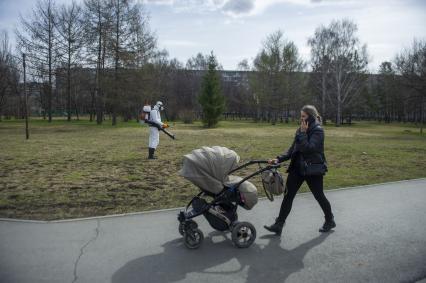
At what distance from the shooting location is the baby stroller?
15.9 feet

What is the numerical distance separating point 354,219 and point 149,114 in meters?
8.27

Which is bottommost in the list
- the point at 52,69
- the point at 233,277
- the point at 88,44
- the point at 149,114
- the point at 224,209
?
the point at 233,277

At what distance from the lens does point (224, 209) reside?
5117 mm

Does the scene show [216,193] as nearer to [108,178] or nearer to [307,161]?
[307,161]

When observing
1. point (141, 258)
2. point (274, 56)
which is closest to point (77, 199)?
point (141, 258)

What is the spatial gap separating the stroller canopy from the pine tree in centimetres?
3588

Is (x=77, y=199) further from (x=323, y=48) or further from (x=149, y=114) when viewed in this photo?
(x=323, y=48)

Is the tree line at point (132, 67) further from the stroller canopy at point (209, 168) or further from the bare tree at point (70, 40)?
the stroller canopy at point (209, 168)

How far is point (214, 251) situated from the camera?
4.83 metres

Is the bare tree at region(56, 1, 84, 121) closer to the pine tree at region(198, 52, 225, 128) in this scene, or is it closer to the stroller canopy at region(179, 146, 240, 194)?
the pine tree at region(198, 52, 225, 128)

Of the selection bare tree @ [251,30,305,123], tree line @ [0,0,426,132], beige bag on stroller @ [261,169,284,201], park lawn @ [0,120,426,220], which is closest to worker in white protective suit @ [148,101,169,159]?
park lawn @ [0,120,426,220]

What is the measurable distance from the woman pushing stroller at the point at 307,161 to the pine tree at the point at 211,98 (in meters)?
35.3

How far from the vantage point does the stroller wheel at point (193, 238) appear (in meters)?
4.86

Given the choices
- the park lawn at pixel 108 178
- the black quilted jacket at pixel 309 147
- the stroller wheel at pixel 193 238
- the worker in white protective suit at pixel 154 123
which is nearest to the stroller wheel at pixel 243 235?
the stroller wheel at pixel 193 238
